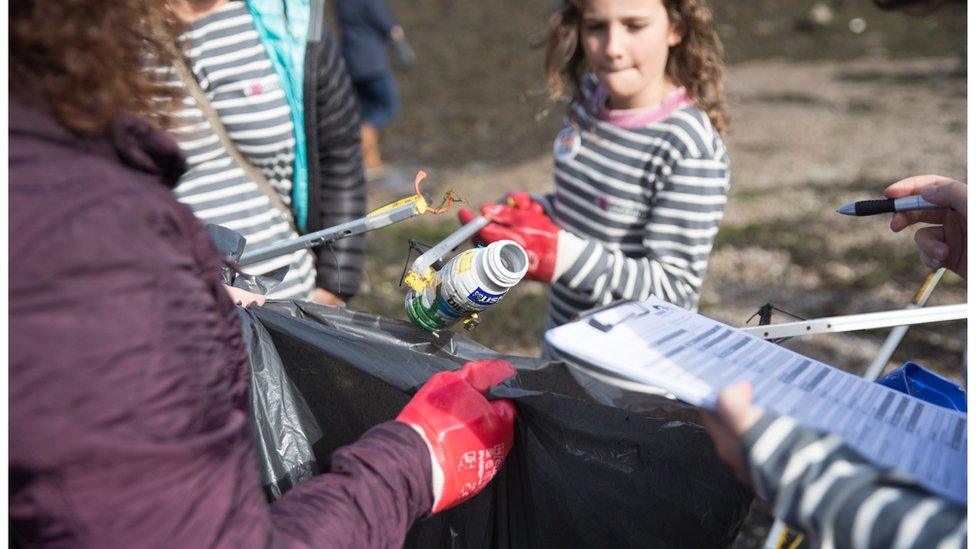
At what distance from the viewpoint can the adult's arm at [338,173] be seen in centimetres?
226

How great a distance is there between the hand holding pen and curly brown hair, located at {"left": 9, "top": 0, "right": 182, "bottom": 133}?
122cm

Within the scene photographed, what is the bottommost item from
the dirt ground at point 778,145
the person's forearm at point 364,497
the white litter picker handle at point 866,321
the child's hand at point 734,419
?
the dirt ground at point 778,145

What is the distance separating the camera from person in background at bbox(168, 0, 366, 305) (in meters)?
2.07

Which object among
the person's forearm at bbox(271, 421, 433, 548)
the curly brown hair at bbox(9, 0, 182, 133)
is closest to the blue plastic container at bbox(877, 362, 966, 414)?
the person's forearm at bbox(271, 421, 433, 548)

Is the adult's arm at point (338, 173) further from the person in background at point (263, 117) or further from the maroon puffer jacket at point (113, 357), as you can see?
the maroon puffer jacket at point (113, 357)

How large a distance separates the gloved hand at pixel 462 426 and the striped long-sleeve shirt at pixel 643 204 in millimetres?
639

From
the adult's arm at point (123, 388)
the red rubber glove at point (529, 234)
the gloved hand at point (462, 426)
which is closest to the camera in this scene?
the adult's arm at point (123, 388)

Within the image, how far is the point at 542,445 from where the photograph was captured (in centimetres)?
152

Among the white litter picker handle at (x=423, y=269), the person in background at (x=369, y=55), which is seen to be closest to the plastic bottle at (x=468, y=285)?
the white litter picker handle at (x=423, y=269)

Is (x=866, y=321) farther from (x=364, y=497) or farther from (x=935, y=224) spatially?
(x=364, y=497)

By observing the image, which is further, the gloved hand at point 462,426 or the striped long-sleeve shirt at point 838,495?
the gloved hand at point 462,426

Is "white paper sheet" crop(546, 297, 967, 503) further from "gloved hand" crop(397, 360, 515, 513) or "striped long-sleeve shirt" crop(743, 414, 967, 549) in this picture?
"gloved hand" crop(397, 360, 515, 513)

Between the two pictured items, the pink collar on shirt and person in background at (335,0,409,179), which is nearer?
the pink collar on shirt

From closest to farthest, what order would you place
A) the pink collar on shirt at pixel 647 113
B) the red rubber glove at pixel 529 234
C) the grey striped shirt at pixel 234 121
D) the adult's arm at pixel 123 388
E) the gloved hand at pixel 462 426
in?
1. the adult's arm at pixel 123 388
2. the gloved hand at pixel 462 426
3. the red rubber glove at pixel 529 234
4. the grey striped shirt at pixel 234 121
5. the pink collar on shirt at pixel 647 113
